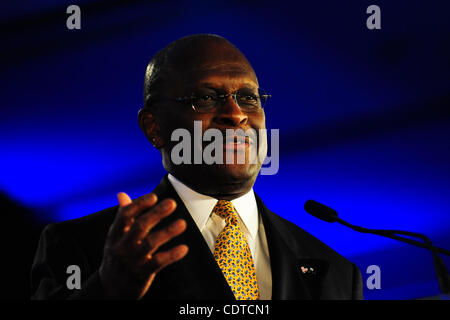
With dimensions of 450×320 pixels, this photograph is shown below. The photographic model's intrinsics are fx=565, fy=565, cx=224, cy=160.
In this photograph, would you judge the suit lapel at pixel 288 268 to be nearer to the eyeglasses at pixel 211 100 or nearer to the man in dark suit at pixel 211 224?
the man in dark suit at pixel 211 224

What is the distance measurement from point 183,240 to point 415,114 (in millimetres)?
1578

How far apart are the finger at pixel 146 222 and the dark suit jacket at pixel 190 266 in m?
0.17

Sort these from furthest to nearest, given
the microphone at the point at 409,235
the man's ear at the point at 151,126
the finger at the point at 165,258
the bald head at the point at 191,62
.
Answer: the man's ear at the point at 151,126, the bald head at the point at 191,62, the microphone at the point at 409,235, the finger at the point at 165,258

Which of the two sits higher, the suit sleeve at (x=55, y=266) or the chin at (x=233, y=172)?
the chin at (x=233, y=172)

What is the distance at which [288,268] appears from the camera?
152cm

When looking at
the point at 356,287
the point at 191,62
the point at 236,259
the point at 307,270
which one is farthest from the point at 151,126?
the point at 356,287

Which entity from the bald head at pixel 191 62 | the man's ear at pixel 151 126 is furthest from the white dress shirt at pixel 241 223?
the bald head at pixel 191 62

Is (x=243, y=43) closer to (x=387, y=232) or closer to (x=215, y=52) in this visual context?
(x=215, y=52)

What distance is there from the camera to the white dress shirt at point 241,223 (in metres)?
1.55

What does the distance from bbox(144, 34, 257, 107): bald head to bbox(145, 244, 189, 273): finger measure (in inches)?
25.5

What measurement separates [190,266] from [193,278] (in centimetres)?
3
